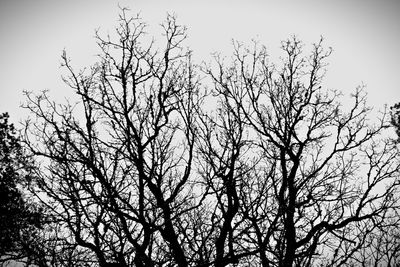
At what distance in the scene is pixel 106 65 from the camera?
276 inches

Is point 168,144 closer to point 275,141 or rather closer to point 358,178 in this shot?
point 275,141

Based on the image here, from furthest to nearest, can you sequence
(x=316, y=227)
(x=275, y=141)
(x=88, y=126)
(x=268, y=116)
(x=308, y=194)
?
(x=268, y=116)
(x=275, y=141)
(x=308, y=194)
(x=316, y=227)
(x=88, y=126)

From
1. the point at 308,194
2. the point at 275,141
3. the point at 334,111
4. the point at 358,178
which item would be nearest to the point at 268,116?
the point at 275,141

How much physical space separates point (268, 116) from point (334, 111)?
7.43 ft

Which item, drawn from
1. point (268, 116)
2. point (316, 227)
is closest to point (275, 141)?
point (268, 116)

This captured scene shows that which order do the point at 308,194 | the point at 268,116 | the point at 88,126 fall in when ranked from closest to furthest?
the point at 88,126, the point at 308,194, the point at 268,116

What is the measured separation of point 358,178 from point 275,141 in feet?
10.7

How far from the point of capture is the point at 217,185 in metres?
8.31

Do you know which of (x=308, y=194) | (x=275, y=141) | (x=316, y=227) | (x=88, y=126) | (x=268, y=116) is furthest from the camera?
(x=268, y=116)

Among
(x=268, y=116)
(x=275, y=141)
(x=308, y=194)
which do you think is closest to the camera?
(x=308, y=194)

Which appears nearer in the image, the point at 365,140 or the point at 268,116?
the point at 365,140

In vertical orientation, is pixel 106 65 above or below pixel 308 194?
above

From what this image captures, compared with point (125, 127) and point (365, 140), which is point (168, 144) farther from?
point (365, 140)

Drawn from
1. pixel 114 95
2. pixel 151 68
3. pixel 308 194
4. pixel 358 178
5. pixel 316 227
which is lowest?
pixel 316 227
